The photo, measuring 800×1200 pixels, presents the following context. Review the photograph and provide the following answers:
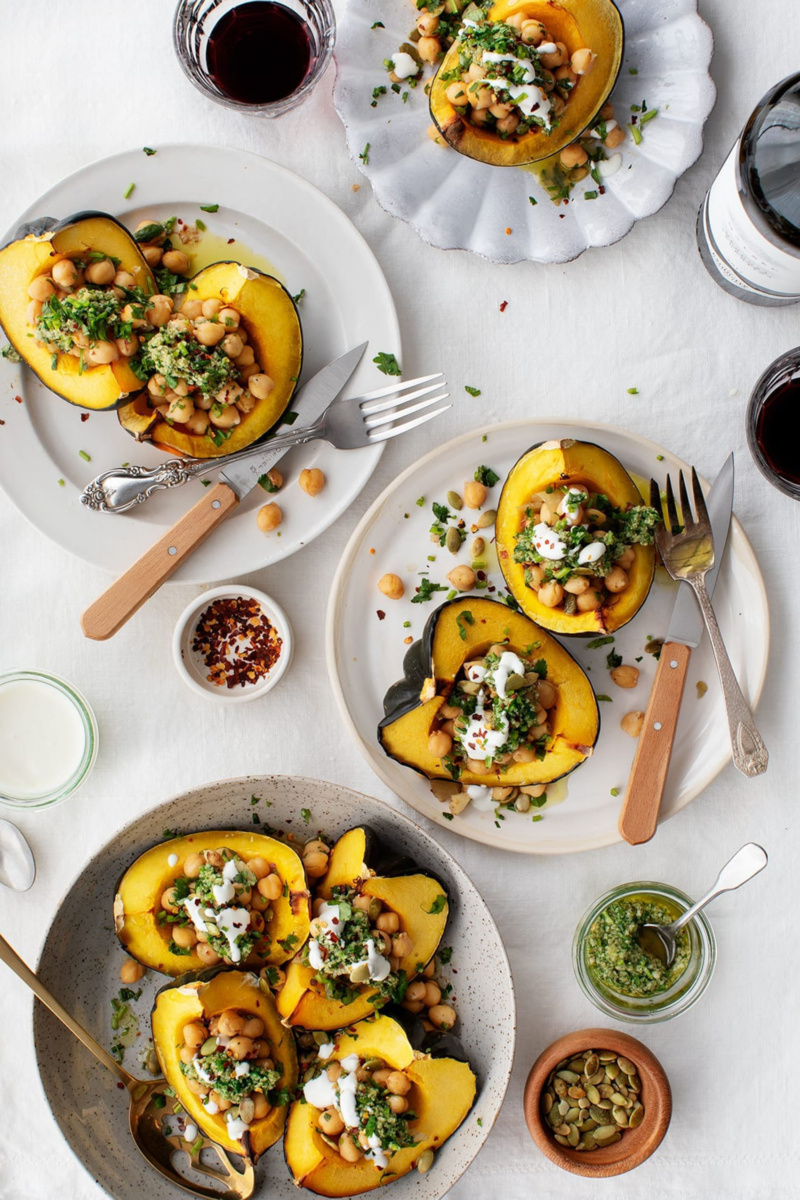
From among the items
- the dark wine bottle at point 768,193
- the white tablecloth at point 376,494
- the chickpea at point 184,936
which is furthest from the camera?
the white tablecloth at point 376,494

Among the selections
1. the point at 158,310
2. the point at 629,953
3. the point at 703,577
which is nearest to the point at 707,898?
the point at 629,953

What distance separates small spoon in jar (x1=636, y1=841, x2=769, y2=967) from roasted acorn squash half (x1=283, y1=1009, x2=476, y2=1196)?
0.37 meters

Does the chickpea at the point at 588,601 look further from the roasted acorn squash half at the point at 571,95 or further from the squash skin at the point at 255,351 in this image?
the roasted acorn squash half at the point at 571,95

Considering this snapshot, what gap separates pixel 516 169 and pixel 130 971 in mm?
1429

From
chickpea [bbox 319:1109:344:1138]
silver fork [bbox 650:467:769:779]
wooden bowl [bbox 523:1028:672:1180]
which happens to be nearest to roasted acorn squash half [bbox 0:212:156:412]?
silver fork [bbox 650:467:769:779]

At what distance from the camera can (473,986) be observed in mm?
1490

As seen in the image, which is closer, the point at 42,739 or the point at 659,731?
the point at 659,731

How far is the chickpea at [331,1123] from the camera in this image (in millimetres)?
1389

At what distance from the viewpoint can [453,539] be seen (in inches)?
59.8

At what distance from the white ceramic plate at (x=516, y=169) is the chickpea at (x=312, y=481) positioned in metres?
0.41

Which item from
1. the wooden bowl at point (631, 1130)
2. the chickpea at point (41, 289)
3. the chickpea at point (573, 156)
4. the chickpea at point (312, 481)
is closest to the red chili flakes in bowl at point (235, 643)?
the chickpea at point (312, 481)

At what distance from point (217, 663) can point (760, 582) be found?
0.90 m

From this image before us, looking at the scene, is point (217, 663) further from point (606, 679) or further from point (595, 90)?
point (595, 90)

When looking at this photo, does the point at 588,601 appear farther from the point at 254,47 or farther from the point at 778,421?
the point at 254,47
